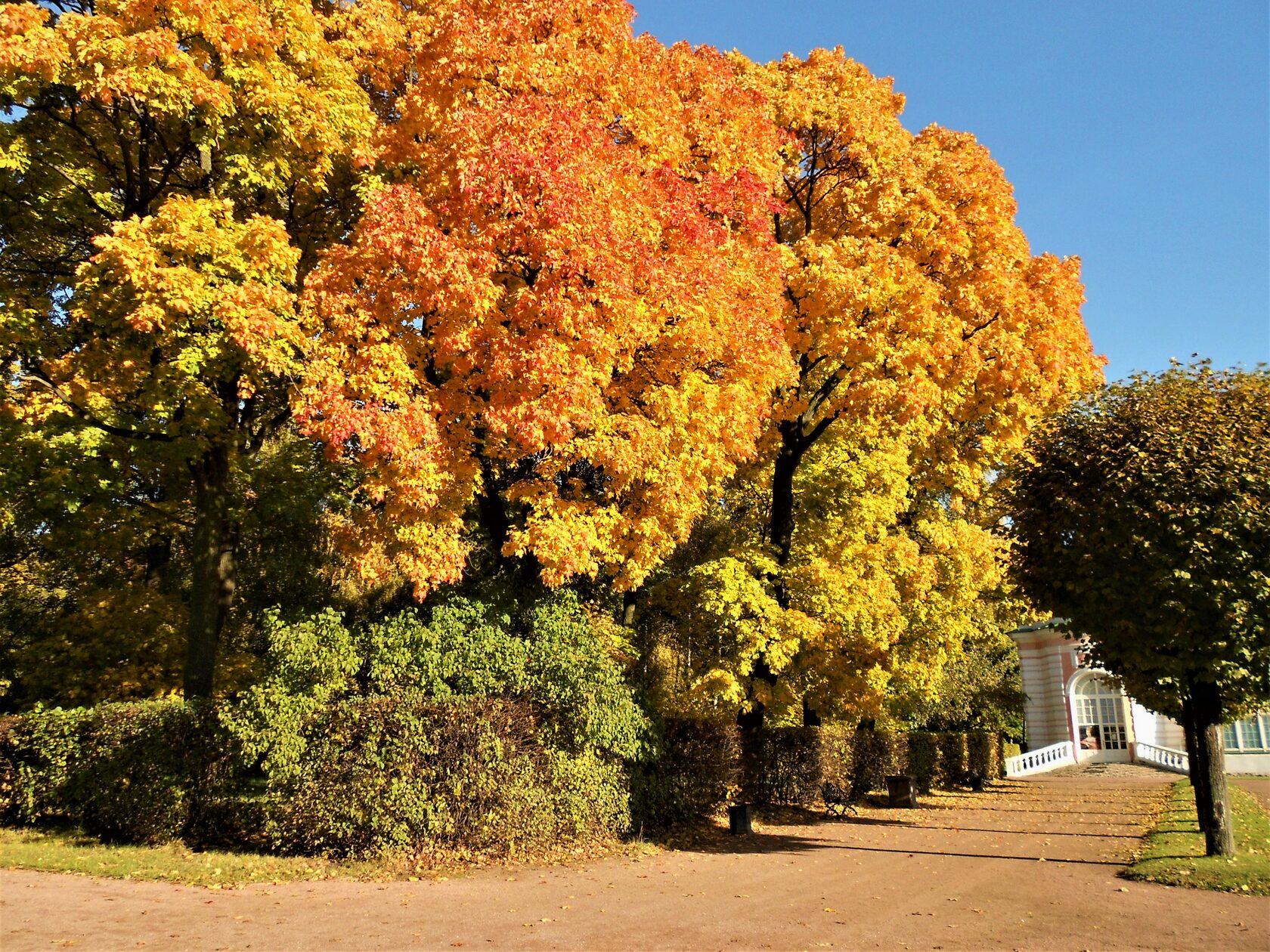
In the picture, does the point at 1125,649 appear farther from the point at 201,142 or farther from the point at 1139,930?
the point at 201,142

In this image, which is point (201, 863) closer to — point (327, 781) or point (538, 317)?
point (327, 781)

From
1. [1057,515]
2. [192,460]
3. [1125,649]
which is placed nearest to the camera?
[1125,649]

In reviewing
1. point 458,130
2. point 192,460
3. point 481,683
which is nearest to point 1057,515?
point 481,683

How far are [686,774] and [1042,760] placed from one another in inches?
949

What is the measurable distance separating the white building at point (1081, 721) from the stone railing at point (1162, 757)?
0.09 ft

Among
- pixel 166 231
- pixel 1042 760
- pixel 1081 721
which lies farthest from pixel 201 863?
pixel 1081 721

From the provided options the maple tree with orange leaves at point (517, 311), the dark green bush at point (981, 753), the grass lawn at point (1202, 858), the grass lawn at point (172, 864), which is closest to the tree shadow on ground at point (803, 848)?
the grass lawn at point (1202, 858)

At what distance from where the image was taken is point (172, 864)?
9.99 meters

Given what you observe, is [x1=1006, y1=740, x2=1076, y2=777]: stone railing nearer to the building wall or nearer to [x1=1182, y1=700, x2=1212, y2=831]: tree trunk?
the building wall

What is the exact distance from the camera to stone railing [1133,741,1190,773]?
102 ft

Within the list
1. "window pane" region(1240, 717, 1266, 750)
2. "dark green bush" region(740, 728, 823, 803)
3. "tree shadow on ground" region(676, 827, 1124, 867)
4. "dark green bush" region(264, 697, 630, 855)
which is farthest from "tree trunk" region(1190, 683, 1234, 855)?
"window pane" region(1240, 717, 1266, 750)

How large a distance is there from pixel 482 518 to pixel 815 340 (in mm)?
7039

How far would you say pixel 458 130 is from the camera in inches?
457

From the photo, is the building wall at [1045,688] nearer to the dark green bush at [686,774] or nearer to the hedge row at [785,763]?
the hedge row at [785,763]
